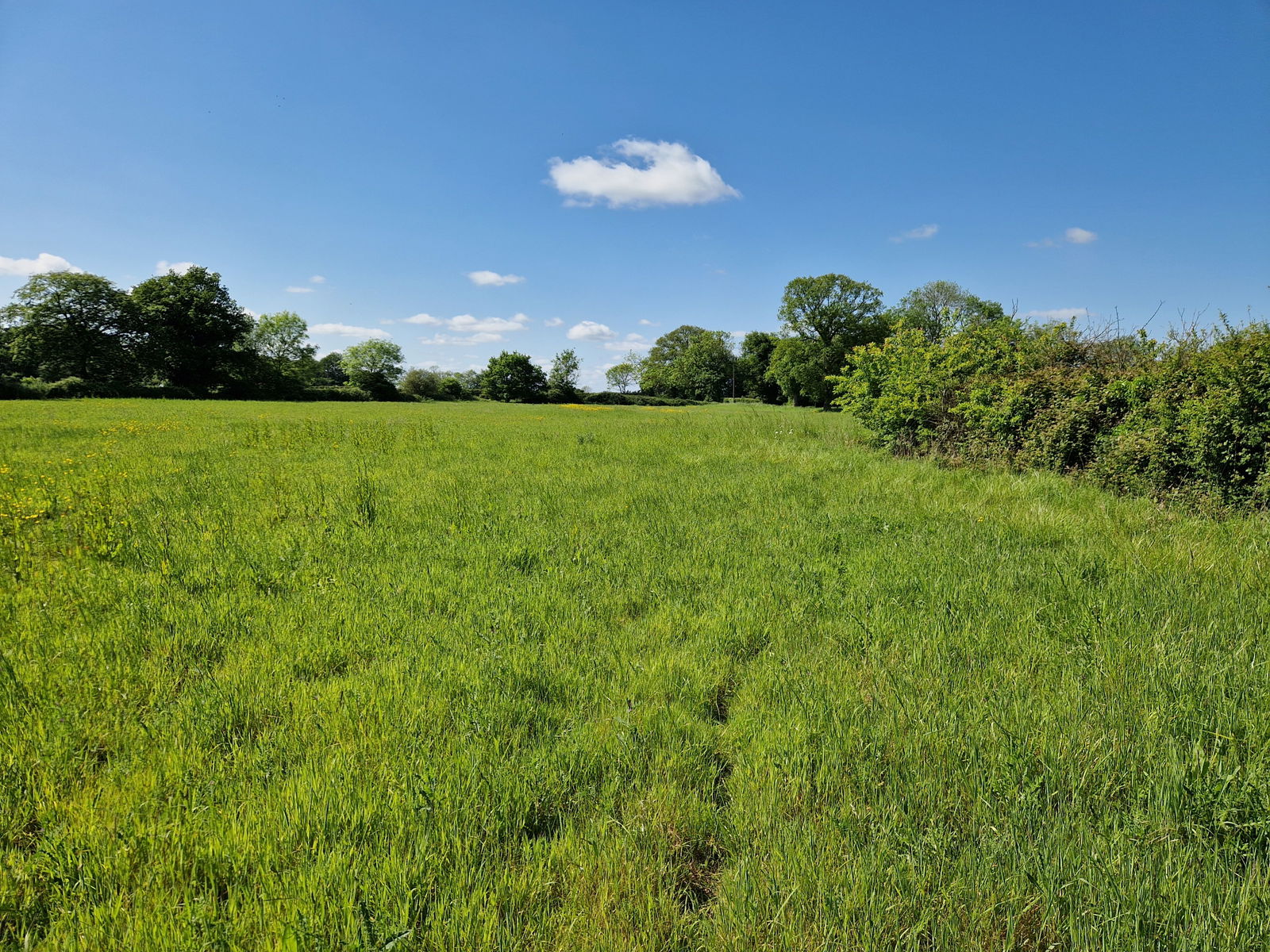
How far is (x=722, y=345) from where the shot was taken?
94.2m

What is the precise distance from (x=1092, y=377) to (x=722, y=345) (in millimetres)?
89446

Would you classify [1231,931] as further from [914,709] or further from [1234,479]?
[1234,479]

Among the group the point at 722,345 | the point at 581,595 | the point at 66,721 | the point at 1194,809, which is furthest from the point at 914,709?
the point at 722,345

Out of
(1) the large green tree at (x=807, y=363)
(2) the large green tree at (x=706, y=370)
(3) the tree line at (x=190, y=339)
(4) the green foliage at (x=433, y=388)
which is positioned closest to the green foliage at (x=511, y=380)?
(4) the green foliage at (x=433, y=388)

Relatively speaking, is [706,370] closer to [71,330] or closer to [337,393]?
[337,393]

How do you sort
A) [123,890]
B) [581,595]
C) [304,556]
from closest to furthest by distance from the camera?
[123,890] < [581,595] < [304,556]

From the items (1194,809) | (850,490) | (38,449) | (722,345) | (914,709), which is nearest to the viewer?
(1194,809)

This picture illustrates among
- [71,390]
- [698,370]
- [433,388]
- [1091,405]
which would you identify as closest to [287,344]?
[433,388]

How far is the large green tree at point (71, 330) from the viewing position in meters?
46.2

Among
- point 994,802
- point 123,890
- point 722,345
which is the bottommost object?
point 123,890

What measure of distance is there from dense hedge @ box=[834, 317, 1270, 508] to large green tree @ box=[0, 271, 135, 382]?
65.6 metres

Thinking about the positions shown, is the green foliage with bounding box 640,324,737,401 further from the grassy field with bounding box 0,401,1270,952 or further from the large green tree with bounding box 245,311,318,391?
the grassy field with bounding box 0,401,1270,952

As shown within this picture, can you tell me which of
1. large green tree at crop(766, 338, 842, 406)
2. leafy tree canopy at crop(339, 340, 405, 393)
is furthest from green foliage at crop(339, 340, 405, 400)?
large green tree at crop(766, 338, 842, 406)

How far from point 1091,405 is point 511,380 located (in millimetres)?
77009
